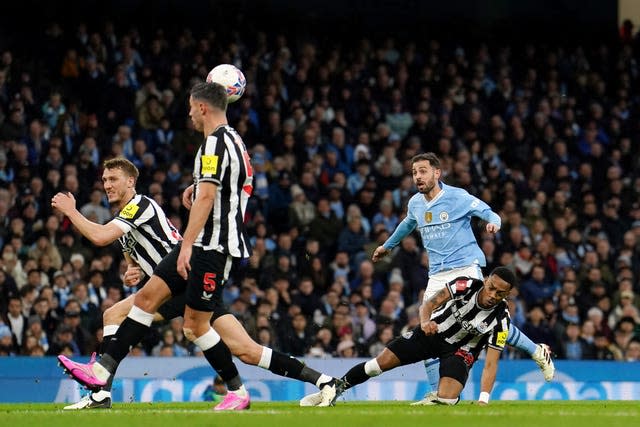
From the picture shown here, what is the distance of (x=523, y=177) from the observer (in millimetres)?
21688

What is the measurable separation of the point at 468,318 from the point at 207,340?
259cm

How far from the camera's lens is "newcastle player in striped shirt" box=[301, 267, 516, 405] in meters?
10.4

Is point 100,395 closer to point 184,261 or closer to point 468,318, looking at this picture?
point 184,261

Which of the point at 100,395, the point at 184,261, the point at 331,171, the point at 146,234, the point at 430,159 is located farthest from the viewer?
the point at 331,171

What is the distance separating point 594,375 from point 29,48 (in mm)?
10100

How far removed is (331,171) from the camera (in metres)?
20.1

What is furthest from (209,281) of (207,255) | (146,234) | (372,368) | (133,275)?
(372,368)

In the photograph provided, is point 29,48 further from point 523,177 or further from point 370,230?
point 523,177

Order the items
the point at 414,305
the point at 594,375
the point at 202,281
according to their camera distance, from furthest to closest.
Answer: the point at 414,305, the point at 594,375, the point at 202,281

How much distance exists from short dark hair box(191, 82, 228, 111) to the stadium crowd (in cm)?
739

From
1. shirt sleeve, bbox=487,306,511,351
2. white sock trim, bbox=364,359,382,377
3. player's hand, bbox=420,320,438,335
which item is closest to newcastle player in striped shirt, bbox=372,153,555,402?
shirt sleeve, bbox=487,306,511,351

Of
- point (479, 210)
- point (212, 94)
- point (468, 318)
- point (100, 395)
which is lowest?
point (100, 395)

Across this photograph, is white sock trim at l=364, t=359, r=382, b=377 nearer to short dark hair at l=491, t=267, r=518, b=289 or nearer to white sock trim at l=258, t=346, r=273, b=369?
short dark hair at l=491, t=267, r=518, b=289

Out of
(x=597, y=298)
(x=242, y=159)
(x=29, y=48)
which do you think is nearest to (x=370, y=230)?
(x=597, y=298)
